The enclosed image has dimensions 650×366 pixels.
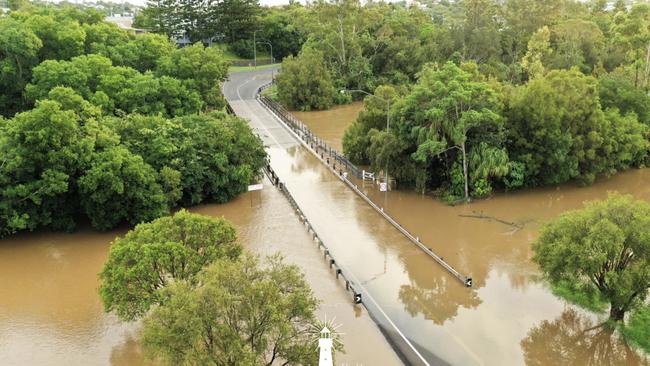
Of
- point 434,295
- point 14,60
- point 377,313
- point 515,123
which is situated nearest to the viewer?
point 377,313

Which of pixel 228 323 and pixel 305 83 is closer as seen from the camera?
pixel 228 323

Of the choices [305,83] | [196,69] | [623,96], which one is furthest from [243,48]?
[623,96]

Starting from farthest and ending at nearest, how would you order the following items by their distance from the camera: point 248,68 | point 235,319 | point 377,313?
1. point 248,68
2. point 377,313
3. point 235,319

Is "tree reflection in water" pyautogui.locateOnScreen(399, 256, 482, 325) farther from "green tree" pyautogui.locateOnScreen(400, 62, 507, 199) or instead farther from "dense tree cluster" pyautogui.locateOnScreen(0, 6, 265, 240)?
"dense tree cluster" pyautogui.locateOnScreen(0, 6, 265, 240)

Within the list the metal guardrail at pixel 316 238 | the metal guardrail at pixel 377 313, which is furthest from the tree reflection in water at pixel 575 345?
the metal guardrail at pixel 316 238

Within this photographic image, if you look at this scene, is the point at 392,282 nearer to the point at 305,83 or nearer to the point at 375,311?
the point at 375,311

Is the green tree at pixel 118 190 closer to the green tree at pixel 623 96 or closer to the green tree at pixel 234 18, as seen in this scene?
the green tree at pixel 623 96

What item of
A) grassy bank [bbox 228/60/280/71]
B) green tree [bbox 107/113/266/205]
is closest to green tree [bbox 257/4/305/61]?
grassy bank [bbox 228/60/280/71]
